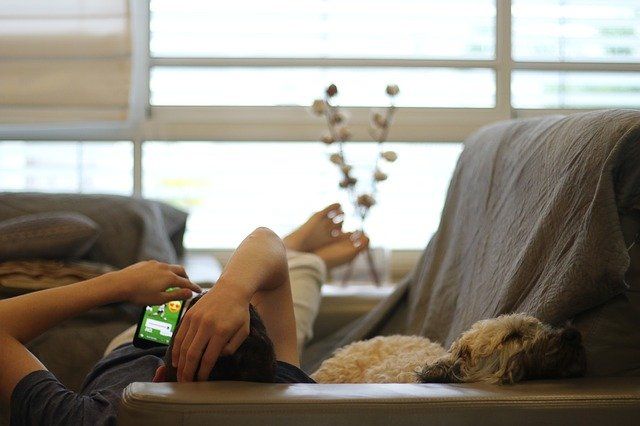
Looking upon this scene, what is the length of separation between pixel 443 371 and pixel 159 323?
1.94 feet

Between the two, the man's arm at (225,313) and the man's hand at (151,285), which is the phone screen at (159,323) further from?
the man's arm at (225,313)

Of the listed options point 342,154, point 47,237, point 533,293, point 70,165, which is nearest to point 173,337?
point 533,293

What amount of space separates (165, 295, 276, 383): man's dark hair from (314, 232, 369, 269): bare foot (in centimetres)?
160

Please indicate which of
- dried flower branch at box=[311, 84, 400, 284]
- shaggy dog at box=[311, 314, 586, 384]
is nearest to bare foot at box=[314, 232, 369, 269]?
dried flower branch at box=[311, 84, 400, 284]

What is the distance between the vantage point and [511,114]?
3732mm

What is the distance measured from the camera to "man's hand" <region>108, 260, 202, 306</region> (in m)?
1.59

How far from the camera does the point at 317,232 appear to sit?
291cm

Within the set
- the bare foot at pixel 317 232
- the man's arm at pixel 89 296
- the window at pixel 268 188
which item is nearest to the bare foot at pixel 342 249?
the bare foot at pixel 317 232

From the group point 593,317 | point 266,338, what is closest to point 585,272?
point 593,317

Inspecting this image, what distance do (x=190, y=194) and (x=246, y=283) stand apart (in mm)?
2326

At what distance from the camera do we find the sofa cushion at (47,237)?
248 centimetres

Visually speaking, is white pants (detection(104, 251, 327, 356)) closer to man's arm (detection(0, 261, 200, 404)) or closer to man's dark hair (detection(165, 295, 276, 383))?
man's arm (detection(0, 261, 200, 404))

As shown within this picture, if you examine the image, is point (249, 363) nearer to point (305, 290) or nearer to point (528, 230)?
point (528, 230)

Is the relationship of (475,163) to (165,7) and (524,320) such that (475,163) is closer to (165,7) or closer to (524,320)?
(524,320)
